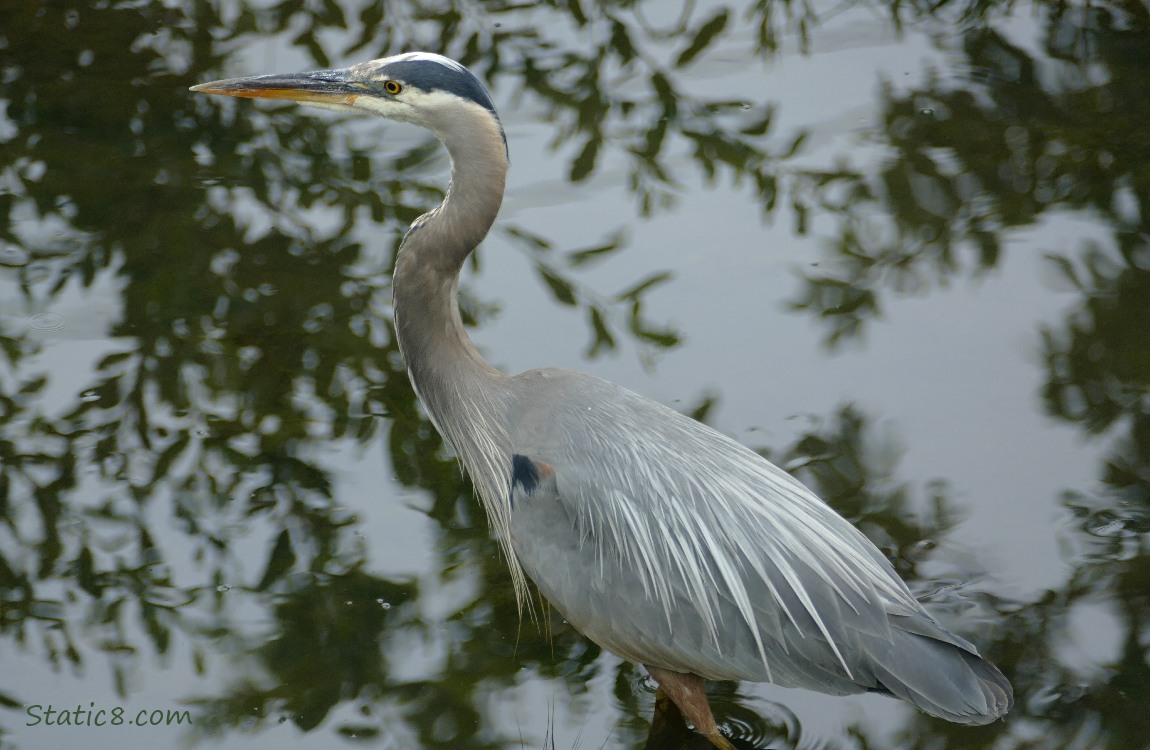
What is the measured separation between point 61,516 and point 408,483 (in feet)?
3.58

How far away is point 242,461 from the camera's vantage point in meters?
4.18

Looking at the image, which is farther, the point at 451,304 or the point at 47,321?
the point at 47,321

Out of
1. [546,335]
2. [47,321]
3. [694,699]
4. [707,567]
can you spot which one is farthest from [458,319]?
[47,321]

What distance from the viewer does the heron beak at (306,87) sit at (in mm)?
3334

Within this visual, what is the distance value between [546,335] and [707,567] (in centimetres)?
188

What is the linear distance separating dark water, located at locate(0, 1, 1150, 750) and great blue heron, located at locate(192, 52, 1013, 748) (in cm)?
44

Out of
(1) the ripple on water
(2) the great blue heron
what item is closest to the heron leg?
(2) the great blue heron

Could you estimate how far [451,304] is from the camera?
339 centimetres

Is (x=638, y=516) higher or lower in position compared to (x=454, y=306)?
lower

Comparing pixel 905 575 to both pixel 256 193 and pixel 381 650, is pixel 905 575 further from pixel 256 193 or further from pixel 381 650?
pixel 256 193

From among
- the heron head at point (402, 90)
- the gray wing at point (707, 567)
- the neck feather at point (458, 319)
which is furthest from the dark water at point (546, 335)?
the heron head at point (402, 90)

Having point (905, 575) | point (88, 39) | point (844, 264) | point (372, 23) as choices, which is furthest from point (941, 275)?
point (88, 39)

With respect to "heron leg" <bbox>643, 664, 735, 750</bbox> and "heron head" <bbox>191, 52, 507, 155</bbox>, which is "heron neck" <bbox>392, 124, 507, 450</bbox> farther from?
"heron leg" <bbox>643, 664, 735, 750</bbox>

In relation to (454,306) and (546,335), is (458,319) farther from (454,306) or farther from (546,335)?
(546,335)
